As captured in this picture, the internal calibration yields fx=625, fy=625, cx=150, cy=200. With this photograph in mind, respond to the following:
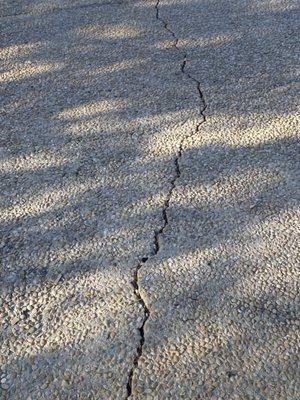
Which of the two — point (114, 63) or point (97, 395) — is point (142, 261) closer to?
point (97, 395)

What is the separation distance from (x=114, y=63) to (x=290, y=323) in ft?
8.03

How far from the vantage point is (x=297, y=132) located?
3453mm

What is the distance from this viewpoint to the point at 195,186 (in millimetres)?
3104

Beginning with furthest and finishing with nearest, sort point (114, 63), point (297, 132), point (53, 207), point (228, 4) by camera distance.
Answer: point (228, 4), point (114, 63), point (297, 132), point (53, 207)

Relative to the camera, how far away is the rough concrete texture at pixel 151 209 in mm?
2271

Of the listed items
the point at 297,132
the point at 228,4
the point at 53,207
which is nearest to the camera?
the point at 53,207

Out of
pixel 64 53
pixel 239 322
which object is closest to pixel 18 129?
pixel 64 53

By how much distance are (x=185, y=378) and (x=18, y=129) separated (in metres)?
1.96

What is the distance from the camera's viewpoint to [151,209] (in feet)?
9.77

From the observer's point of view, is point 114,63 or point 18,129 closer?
point 18,129

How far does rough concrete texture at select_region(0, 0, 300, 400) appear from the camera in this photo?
227cm

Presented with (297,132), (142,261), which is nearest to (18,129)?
(142,261)

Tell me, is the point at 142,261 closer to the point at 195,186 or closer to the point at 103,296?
the point at 103,296

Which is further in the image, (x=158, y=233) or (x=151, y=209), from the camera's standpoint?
(x=151, y=209)
